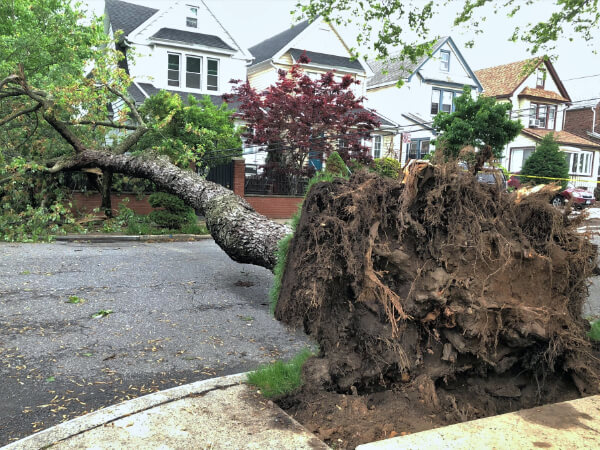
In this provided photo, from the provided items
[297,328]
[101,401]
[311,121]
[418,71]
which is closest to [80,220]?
[311,121]

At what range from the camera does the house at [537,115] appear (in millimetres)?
33250

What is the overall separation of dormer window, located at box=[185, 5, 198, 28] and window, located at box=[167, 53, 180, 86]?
2.13 metres

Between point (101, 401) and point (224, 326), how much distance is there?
1997 mm

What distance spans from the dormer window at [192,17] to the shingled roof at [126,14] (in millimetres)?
2078

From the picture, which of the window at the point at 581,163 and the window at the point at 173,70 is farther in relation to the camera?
the window at the point at 581,163

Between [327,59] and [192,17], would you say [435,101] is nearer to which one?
[327,59]

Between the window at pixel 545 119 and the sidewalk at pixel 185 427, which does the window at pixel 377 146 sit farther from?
the sidewalk at pixel 185 427

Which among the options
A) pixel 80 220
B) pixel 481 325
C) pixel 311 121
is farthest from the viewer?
pixel 311 121

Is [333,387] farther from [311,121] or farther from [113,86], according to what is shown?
[311,121]

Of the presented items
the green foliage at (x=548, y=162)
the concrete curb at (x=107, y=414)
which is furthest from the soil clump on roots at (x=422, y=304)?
the green foliage at (x=548, y=162)

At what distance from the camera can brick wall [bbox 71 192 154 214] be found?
14062 mm

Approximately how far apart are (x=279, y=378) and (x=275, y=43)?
2669 centimetres

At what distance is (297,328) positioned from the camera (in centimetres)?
292

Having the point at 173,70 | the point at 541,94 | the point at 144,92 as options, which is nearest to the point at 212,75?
the point at 173,70
